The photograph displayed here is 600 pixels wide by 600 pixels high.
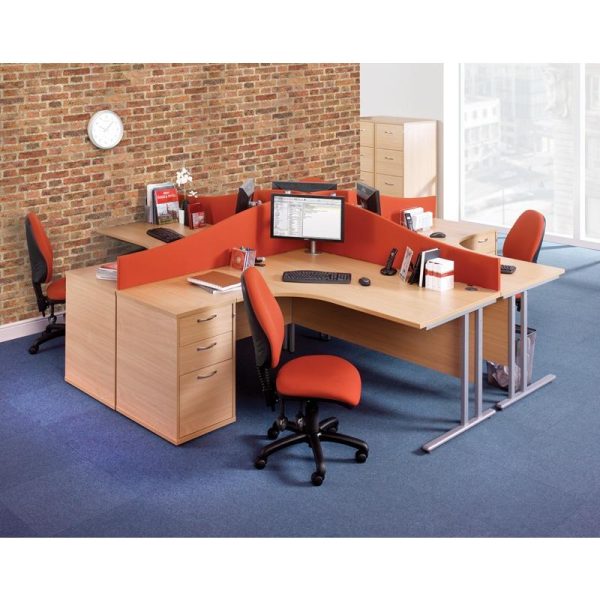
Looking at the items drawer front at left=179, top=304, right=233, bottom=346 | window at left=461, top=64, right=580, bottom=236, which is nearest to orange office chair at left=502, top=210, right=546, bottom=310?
drawer front at left=179, top=304, right=233, bottom=346

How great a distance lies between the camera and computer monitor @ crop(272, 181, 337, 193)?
5.79 metres

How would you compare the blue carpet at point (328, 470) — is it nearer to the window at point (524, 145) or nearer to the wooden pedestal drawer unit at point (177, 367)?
the wooden pedestal drawer unit at point (177, 367)

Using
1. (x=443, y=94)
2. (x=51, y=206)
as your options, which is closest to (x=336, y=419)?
(x=51, y=206)

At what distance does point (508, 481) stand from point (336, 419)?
890 millimetres

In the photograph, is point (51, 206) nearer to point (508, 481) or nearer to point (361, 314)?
point (361, 314)

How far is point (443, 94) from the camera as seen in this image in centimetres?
895

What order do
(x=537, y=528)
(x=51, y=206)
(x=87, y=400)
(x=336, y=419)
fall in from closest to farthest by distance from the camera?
(x=537, y=528)
(x=336, y=419)
(x=87, y=400)
(x=51, y=206)

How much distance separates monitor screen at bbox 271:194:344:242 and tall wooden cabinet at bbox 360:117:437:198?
11.8ft

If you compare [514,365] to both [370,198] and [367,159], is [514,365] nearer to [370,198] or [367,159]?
[370,198]

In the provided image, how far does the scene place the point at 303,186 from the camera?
5.84m

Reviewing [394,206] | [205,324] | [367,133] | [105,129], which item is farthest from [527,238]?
[367,133]

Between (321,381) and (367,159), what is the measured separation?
5335 millimetres

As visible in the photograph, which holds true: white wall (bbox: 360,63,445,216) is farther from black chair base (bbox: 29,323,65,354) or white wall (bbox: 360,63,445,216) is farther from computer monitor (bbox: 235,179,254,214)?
black chair base (bbox: 29,323,65,354)

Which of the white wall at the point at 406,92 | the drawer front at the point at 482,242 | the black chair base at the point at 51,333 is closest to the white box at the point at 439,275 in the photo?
the drawer front at the point at 482,242
